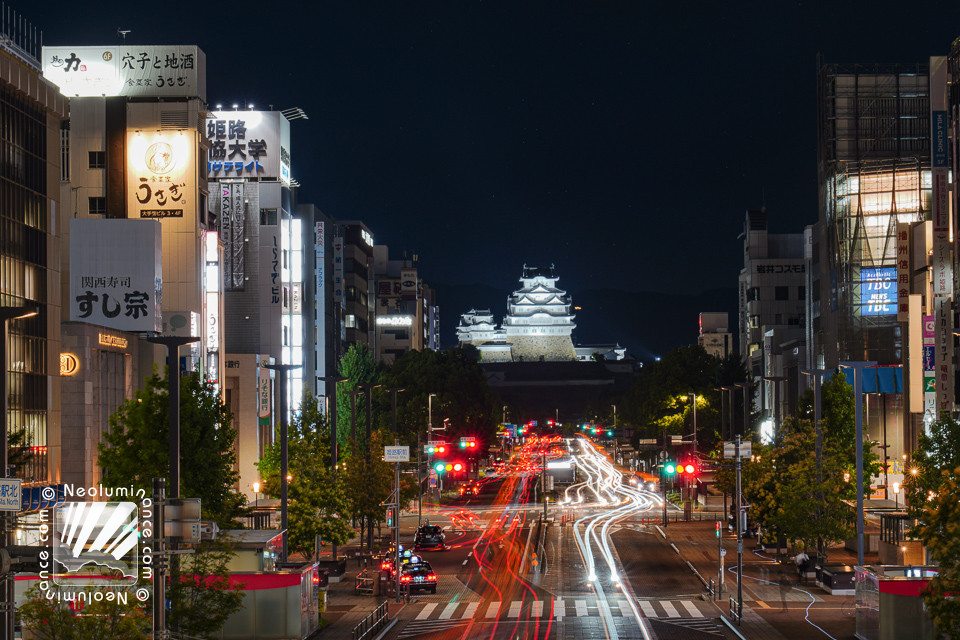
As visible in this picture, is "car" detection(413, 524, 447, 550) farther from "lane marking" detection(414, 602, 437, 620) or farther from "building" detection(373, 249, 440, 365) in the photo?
"building" detection(373, 249, 440, 365)

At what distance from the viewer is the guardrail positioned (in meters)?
35.7

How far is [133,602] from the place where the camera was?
76.1 ft

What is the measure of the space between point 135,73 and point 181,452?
132 ft

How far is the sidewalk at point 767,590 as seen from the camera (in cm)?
3881

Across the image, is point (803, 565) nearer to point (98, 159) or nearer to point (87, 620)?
point (87, 620)

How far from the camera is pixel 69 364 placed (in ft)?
183

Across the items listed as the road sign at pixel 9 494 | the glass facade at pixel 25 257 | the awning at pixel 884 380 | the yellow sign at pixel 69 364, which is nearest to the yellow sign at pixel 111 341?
the yellow sign at pixel 69 364

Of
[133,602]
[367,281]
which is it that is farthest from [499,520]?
[367,281]

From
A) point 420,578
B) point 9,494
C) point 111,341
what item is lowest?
point 420,578

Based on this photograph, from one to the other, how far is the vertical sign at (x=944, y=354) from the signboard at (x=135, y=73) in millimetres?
43747

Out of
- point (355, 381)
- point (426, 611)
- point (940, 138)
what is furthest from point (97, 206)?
point (940, 138)

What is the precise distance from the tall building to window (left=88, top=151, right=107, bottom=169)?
16.8m

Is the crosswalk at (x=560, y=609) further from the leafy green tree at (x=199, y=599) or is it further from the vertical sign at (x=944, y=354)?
the vertical sign at (x=944, y=354)

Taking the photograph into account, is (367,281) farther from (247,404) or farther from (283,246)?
(247,404)
